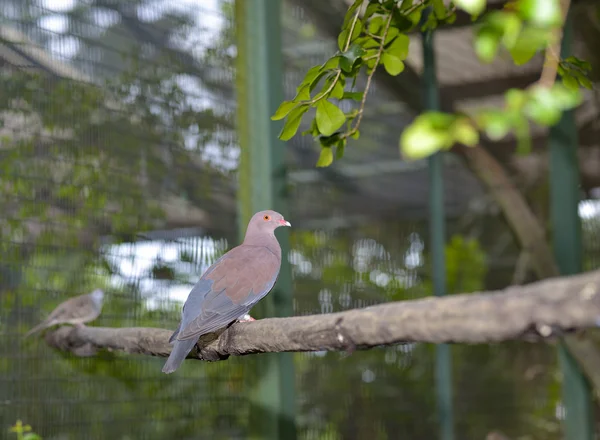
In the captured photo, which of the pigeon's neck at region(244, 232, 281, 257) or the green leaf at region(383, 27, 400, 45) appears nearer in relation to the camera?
the green leaf at region(383, 27, 400, 45)

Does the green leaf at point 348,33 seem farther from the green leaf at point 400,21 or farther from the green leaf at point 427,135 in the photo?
the green leaf at point 427,135

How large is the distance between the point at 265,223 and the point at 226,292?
11.0 inches

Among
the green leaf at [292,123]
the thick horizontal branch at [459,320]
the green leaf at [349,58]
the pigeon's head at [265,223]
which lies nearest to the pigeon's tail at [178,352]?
the thick horizontal branch at [459,320]

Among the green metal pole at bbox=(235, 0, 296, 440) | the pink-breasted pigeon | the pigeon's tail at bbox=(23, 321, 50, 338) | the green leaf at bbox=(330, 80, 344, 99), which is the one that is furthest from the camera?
the green metal pole at bbox=(235, 0, 296, 440)

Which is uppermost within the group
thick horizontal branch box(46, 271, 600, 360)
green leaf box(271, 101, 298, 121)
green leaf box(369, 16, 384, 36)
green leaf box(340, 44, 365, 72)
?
green leaf box(369, 16, 384, 36)

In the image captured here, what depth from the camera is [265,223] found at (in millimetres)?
1620

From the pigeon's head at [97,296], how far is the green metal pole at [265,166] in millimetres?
469

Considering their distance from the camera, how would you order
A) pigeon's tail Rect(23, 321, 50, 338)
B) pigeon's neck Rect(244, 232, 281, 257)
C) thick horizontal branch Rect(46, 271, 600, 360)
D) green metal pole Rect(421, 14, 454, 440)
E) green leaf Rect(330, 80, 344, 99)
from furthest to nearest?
green metal pole Rect(421, 14, 454, 440) < pigeon's tail Rect(23, 321, 50, 338) < pigeon's neck Rect(244, 232, 281, 257) < green leaf Rect(330, 80, 344, 99) < thick horizontal branch Rect(46, 271, 600, 360)

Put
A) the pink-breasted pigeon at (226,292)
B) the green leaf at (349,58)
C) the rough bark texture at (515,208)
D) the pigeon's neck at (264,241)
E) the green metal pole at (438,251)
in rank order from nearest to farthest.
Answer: the green leaf at (349,58)
the pink-breasted pigeon at (226,292)
the pigeon's neck at (264,241)
the green metal pole at (438,251)
the rough bark texture at (515,208)

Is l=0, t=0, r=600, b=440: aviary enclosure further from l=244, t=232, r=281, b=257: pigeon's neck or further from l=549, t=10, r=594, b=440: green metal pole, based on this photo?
l=244, t=232, r=281, b=257: pigeon's neck

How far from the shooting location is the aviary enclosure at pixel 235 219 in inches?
74.0

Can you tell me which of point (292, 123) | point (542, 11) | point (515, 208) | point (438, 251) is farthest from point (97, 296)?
point (515, 208)

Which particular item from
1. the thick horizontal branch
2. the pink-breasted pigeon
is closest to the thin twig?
the thick horizontal branch

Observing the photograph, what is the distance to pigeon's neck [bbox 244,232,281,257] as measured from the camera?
154cm
